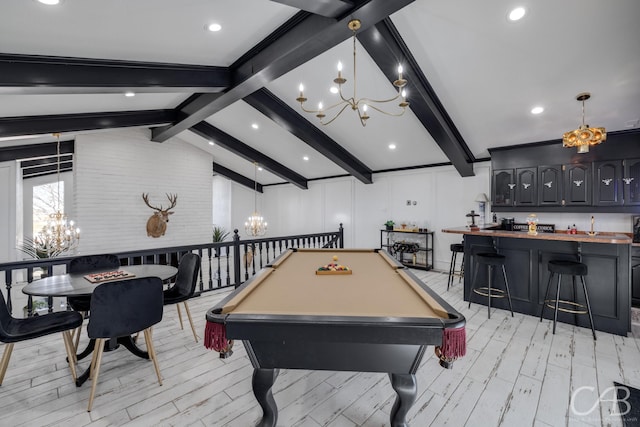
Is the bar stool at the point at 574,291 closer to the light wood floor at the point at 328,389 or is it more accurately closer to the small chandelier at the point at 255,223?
the light wood floor at the point at 328,389

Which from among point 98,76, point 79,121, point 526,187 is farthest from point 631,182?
point 79,121

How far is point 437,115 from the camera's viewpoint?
4.29 meters

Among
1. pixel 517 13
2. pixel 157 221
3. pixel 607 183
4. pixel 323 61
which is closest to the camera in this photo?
pixel 517 13

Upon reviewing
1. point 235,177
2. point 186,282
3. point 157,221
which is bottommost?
point 186,282

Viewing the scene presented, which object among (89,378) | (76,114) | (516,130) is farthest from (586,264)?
(76,114)

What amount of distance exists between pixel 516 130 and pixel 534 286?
2.65 meters

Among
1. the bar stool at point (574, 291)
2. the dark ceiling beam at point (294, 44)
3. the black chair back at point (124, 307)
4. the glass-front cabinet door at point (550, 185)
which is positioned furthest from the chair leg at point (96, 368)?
the glass-front cabinet door at point (550, 185)

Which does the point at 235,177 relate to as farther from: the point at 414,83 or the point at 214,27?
the point at 414,83

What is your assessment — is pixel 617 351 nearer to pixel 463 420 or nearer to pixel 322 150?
pixel 463 420

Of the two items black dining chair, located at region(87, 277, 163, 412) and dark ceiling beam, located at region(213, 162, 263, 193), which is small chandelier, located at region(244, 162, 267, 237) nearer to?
dark ceiling beam, located at region(213, 162, 263, 193)

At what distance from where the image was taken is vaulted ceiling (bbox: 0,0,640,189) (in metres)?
2.45

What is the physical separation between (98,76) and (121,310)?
254 centimetres

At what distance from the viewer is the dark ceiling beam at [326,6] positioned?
7.27ft

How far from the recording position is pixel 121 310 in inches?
81.7
